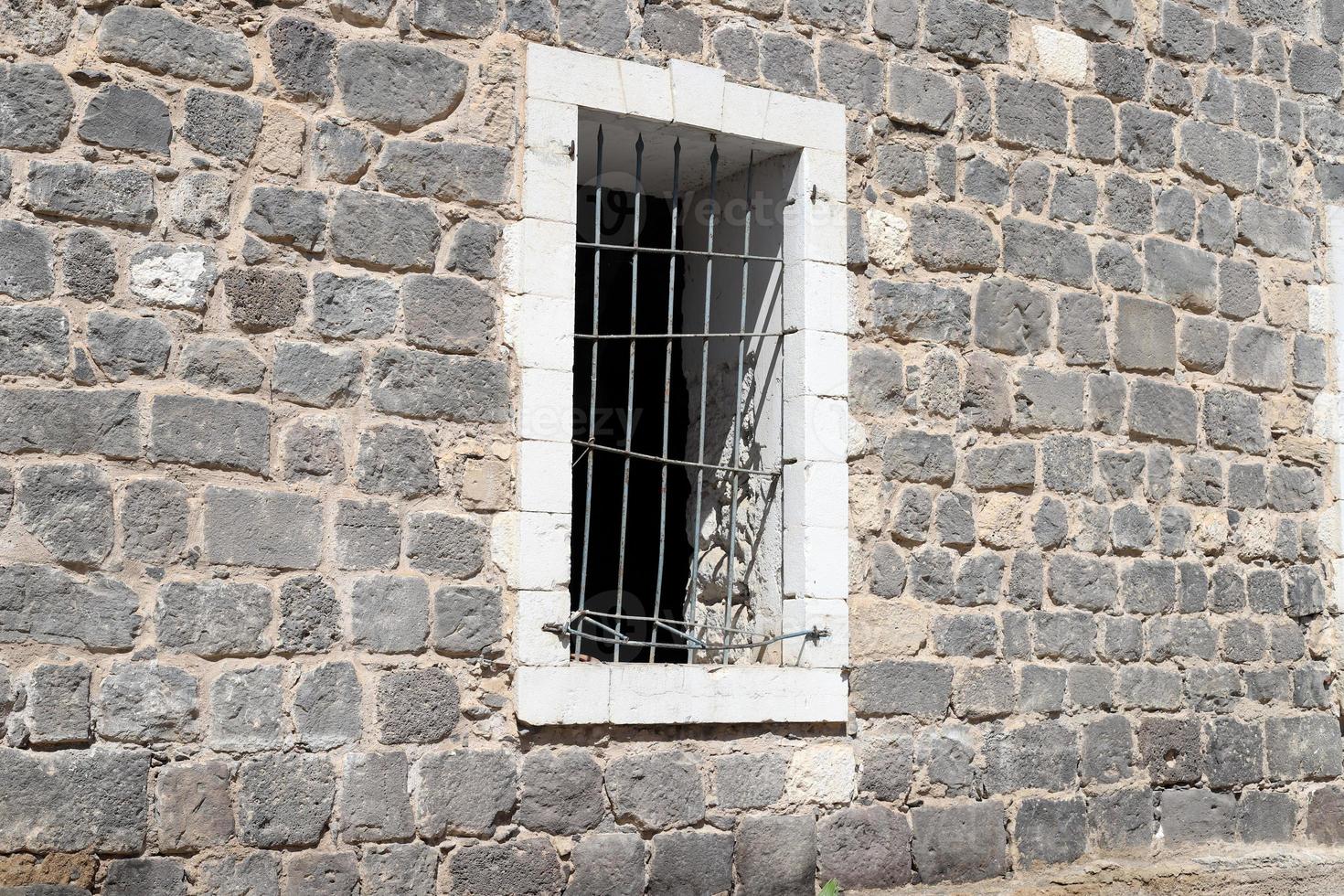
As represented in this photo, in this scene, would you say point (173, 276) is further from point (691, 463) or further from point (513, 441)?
point (691, 463)

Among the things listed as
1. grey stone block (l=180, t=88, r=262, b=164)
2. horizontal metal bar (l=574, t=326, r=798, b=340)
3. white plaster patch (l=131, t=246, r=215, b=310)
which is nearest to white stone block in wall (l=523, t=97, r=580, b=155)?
horizontal metal bar (l=574, t=326, r=798, b=340)

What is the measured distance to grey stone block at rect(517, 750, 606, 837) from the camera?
4152mm

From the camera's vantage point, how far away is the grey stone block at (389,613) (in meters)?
4.00

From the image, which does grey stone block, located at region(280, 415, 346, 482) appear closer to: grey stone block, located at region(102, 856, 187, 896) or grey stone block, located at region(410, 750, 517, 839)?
grey stone block, located at region(410, 750, 517, 839)

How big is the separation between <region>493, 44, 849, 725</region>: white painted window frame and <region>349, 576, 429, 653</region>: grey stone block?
0.26 m

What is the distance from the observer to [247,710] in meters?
3.83

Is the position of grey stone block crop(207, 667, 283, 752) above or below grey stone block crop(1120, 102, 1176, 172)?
below

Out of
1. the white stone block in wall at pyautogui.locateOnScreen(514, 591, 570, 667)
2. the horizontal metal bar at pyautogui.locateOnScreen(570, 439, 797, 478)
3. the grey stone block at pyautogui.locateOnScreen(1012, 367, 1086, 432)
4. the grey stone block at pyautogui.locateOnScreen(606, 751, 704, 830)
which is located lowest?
the grey stone block at pyautogui.locateOnScreen(606, 751, 704, 830)

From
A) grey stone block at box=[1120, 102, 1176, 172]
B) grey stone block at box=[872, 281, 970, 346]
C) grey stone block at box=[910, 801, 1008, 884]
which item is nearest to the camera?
grey stone block at box=[910, 801, 1008, 884]

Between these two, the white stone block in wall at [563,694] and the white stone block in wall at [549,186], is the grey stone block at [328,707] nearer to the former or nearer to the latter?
the white stone block in wall at [563,694]

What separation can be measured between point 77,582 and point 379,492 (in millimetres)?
802

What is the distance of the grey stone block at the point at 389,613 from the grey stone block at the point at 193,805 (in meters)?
0.49

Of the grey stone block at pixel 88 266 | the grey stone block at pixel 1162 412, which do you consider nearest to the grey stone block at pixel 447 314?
the grey stone block at pixel 88 266

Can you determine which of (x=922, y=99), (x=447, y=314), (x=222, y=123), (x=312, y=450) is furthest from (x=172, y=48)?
(x=922, y=99)
